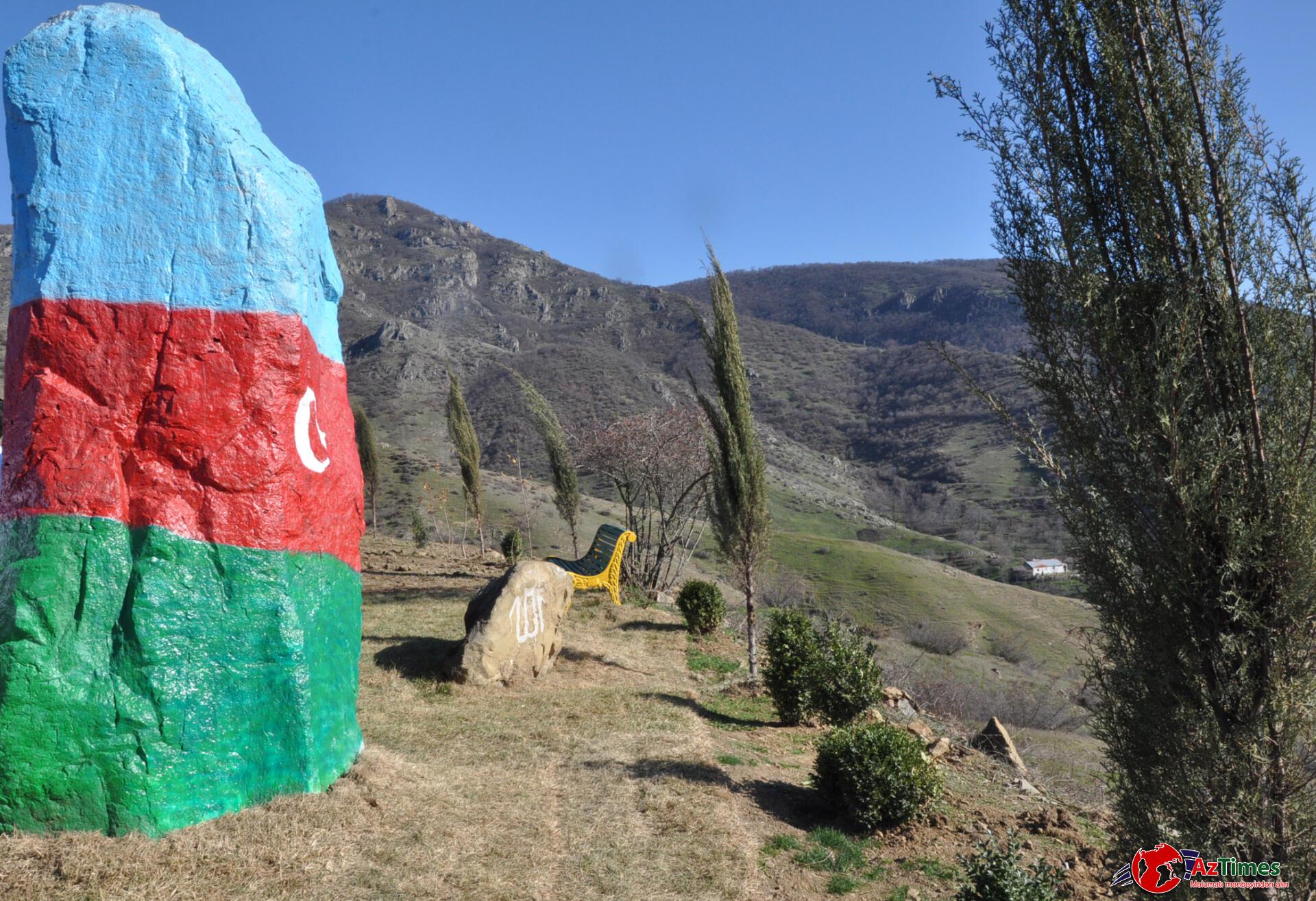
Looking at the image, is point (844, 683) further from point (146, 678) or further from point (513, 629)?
point (146, 678)

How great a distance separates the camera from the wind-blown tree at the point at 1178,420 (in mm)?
3539

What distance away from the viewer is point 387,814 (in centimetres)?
517

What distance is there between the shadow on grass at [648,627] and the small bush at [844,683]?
16.8ft

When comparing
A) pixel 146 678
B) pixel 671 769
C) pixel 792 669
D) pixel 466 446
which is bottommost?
pixel 671 769

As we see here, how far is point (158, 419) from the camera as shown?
4648 mm

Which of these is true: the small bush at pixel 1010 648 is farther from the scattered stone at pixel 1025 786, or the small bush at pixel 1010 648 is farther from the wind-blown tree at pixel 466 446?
the scattered stone at pixel 1025 786

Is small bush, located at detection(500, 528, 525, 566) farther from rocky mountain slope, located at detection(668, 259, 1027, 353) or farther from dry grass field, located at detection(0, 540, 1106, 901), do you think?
rocky mountain slope, located at detection(668, 259, 1027, 353)

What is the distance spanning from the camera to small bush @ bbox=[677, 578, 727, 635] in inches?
514

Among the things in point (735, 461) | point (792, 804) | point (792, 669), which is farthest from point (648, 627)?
point (792, 804)

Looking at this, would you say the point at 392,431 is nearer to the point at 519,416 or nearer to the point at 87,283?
the point at 519,416

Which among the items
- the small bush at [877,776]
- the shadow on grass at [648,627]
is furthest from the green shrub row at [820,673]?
the shadow on grass at [648,627]

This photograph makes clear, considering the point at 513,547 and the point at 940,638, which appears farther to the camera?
the point at 940,638

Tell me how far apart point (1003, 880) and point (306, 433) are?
17.0 feet

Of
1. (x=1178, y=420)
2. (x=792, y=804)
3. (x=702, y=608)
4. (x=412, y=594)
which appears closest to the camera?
(x=1178, y=420)
